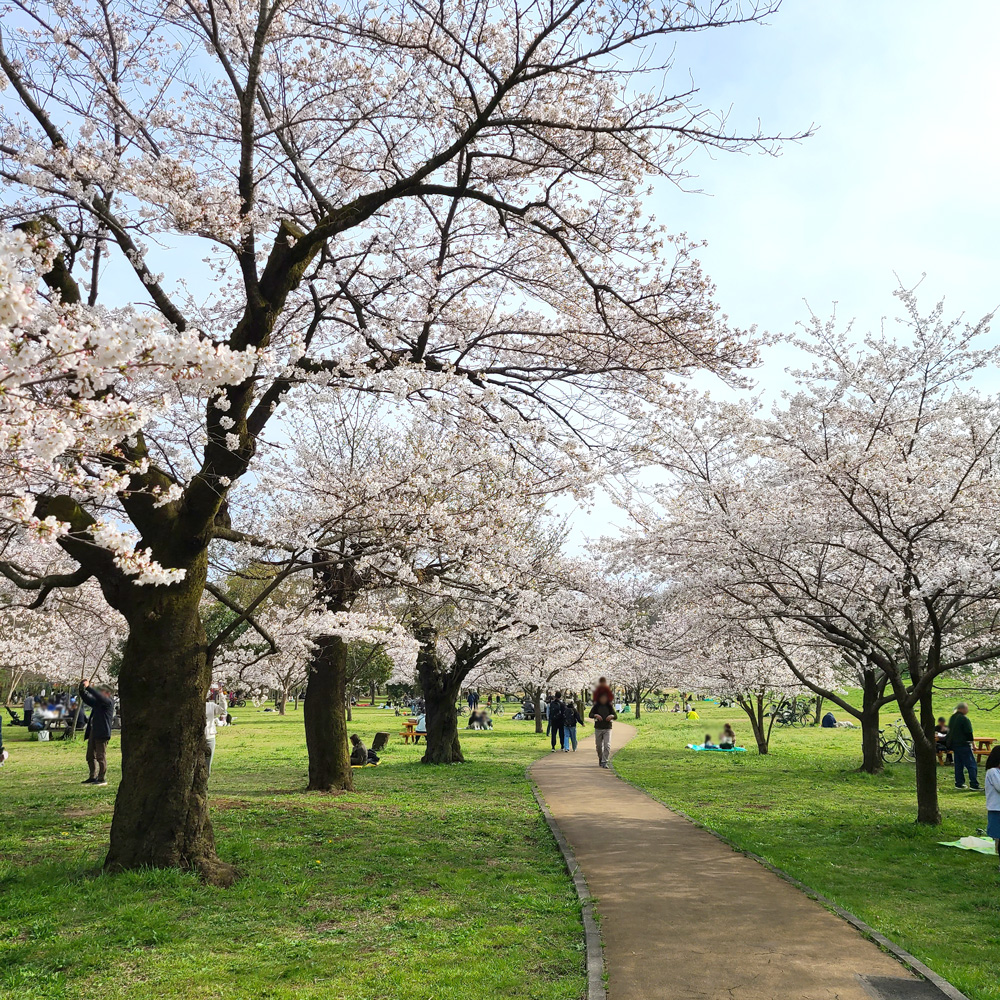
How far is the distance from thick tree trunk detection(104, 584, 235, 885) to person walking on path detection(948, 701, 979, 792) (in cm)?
1341

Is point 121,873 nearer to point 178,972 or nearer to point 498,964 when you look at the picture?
point 178,972

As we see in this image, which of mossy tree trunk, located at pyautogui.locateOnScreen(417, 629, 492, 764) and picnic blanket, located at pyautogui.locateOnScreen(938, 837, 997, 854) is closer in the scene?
picnic blanket, located at pyautogui.locateOnScreen(938, 837, 997, 854)

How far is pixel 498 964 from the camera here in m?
4.87

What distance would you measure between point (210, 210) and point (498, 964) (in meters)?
6.32

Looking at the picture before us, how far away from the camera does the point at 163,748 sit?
6723 millimetres

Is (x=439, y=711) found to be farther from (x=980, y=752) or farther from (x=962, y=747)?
(x=980, y=752)

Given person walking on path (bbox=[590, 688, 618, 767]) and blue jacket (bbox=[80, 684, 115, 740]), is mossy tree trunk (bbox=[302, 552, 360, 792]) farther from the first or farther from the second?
person walking on path (bbox=[590, 688, 618, 767])

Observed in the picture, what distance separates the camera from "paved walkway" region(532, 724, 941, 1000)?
464cm

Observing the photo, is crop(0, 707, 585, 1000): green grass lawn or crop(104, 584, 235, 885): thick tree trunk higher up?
crop(104, 584, 235, 885): thick tree trunk

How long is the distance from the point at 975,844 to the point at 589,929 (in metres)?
5.89

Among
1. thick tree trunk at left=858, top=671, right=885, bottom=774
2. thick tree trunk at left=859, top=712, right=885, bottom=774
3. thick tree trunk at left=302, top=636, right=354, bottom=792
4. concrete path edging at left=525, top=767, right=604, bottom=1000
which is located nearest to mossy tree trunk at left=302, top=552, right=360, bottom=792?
thick tree trunk at left=302, top=636, right=354, bottom=792

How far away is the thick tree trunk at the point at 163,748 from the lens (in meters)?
6.68

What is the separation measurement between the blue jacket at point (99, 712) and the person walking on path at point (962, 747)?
15425 mm

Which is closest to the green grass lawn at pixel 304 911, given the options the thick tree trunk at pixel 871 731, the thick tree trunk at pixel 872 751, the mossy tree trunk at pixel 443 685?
the mossy tree trunk at pixel 443 685
